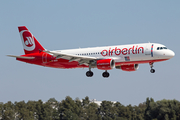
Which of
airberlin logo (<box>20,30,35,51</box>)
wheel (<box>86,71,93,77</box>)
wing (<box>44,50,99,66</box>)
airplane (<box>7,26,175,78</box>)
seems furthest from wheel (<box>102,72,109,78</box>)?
airberlin logo (<box>20,30,35,51</box>)

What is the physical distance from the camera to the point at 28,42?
239 ft

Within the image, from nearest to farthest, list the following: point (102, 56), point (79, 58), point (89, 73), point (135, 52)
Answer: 1. point (135, 52)
2. point (79, 58)
3. point (102, 56)
4. point (89, 73)

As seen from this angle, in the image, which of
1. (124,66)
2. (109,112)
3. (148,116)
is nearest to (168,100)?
(148,116)

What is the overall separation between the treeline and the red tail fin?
62176 millimetres

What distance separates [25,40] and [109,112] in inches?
3796

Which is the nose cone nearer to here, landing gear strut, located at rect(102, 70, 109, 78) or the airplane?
the airplane

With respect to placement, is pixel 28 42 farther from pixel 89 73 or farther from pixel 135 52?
pixel 135 52

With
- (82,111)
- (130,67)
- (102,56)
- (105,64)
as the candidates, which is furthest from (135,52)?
(82,111)

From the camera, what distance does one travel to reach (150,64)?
63.8m

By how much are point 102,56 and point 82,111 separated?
8908 centimetres

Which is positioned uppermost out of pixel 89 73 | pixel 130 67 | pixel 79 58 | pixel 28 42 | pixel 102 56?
pixel 28 42

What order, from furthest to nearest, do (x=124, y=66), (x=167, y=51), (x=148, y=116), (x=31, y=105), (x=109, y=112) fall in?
(x=109, y=112) < (x=31, y=105) < (x=148, y=116) < (x=124, y=66) < (x=167, y=51)

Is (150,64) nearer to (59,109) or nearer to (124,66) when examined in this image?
(124,66)

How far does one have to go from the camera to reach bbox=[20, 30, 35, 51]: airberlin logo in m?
72.3
